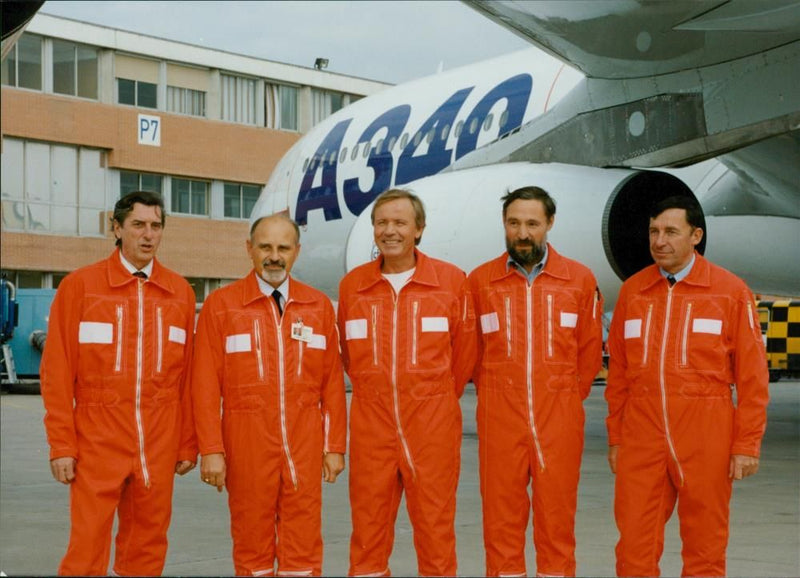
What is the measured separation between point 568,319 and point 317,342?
3.76 feet

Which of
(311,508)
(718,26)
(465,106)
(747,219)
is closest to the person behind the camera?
(311,508)

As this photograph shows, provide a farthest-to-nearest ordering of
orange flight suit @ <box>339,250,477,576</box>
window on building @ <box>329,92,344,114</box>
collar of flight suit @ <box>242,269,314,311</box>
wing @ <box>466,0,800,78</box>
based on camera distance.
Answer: window on building @ <box>329,92,344,114</box>, wing @ <box>466,0,800,78</box>, collar of flight suit @ <box>242,269,314,311</box>, orange flight suit @ <box>339,250,477,576</box>

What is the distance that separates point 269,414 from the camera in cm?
511

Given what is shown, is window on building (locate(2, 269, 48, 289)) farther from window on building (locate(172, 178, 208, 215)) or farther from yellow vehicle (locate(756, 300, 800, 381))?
yellow vehicle (locate(756, 300, 800, 381))

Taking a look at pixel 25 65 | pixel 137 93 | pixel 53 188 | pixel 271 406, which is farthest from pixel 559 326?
pixel 137 93

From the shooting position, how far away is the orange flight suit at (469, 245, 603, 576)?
17.1 feet

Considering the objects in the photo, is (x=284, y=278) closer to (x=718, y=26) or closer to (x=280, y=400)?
(x=280, y=400)

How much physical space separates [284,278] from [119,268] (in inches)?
28.5

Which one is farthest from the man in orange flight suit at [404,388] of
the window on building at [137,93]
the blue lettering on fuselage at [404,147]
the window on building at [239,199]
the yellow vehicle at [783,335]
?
the window on building at [239,199]

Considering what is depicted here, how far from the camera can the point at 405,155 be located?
13.8 meters

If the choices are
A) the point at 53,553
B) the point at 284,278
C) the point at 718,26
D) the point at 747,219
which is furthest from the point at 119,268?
the point at 747,219

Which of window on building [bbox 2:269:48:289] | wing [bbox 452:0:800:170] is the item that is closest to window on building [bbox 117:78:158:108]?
window on building [bbox 2:269:48:289]

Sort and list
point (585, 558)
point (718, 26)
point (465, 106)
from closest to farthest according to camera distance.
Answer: point (585, 558) → point (718, 26) → point (465, 106)

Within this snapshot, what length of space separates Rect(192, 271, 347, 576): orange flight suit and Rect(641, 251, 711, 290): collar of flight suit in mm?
1442
